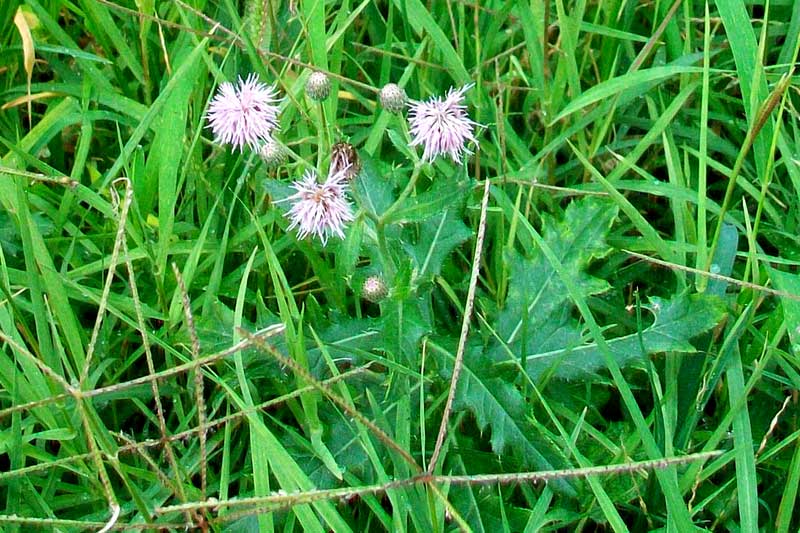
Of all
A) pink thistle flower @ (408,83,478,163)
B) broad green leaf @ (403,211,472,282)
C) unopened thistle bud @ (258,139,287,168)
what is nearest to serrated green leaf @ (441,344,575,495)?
broad green leaf @ (403,211,472,282)

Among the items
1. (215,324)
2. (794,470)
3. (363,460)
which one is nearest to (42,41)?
(215,324)

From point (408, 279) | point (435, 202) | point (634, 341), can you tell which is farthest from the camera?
point (634, 341)

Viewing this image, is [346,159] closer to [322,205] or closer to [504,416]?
[322,205]

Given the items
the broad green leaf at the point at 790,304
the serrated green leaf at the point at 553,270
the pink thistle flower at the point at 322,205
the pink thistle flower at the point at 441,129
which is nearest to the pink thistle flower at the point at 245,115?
the pink thistle flower at the point at 322,205

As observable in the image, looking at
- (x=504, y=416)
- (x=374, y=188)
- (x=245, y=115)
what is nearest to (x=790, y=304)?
(x=504, y=416)

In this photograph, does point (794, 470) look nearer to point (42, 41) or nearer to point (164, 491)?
point (164, 491)

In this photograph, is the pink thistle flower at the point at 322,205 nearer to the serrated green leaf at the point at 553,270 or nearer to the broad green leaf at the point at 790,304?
the serrated green leaf at the point at 553,270
